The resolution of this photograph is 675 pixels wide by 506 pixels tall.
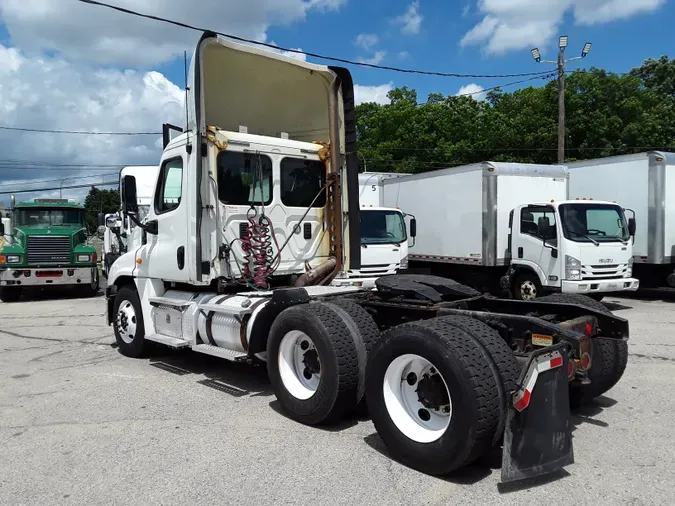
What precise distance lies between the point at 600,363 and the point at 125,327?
6023 millimetres

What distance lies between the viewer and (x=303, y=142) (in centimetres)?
771

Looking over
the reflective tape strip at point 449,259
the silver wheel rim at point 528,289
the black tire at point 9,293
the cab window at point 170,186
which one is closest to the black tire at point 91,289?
the black tire at point 9,293

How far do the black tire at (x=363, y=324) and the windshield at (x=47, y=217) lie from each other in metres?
14.3

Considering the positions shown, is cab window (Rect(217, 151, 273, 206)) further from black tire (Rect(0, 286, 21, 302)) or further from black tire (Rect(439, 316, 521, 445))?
black tire (Rect(0, 286, 21, 302))

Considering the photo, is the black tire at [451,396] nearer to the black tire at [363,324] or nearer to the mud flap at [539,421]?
the mud flap at [539,421]

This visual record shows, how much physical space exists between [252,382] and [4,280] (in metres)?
12.0

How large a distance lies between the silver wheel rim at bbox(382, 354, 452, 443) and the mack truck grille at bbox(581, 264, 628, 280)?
8.10 metres

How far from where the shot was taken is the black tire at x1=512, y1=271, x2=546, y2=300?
12.2m

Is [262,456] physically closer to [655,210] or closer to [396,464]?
[396,464]

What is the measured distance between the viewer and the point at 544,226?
11672 mm

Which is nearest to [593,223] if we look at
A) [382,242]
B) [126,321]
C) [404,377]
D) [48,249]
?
[382,242]

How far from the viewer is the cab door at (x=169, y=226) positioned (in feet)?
22.9

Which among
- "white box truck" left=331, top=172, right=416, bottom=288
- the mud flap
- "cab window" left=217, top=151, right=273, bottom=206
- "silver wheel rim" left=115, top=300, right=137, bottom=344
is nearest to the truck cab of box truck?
"white box truck" left=331, top=172, right=416, bottom=288

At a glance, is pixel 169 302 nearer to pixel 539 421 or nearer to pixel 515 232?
pixel 539 421
